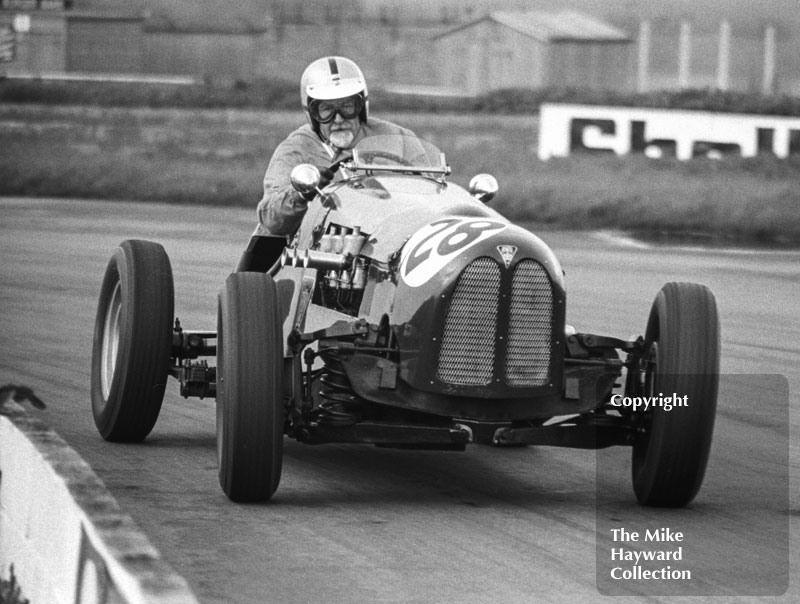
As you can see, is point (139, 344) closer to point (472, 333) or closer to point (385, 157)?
point (385, 157)

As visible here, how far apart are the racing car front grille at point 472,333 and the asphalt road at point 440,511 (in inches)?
22.0

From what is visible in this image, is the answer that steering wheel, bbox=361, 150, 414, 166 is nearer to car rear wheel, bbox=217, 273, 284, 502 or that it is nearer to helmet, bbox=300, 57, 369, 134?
helmet, bbox=300, 57, 369, 134

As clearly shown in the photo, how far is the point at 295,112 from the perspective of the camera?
1982 inches

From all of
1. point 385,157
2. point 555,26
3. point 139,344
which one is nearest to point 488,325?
point 385,157

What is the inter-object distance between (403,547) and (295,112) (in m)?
45.4

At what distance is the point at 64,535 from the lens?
4.34 meters

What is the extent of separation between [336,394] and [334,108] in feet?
6.46

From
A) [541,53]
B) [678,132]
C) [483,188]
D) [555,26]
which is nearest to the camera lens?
[483,188]

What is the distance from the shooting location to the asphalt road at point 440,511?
5.16 metres

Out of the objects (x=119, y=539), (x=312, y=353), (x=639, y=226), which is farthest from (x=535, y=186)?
(x=119, y=539)

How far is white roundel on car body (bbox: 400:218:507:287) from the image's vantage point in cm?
613

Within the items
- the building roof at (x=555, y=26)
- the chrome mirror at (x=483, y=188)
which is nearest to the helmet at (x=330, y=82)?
the chrome mirror at (x=483, y=188)

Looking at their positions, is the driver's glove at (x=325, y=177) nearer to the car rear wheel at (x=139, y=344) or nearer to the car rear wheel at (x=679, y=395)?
the car rear wheel at (x=139, y=344)

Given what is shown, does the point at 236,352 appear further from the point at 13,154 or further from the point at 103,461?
the point at 13,154
